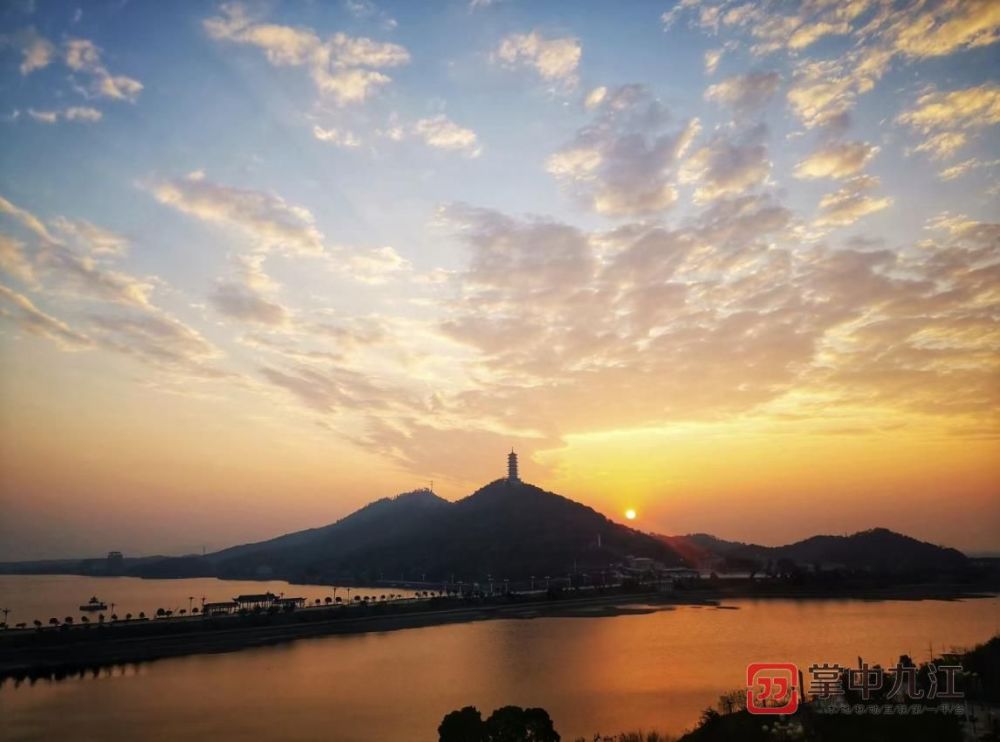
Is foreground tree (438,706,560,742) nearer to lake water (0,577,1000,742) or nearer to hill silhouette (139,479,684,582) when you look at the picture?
lake water (0,577,1000,742)

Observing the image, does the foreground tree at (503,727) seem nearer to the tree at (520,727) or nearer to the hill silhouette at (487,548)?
the tree at (520,727)

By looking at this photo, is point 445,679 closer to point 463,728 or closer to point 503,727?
point 463,728

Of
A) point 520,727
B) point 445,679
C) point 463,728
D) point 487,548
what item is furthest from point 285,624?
point 487,548

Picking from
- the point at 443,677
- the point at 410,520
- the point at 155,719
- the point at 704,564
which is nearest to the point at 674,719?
the point at 443,677

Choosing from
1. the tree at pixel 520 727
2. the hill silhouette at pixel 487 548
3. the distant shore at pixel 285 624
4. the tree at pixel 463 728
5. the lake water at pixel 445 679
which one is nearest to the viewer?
the tree at pixel 520 727

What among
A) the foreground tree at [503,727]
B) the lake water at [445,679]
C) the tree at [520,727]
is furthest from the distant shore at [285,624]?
the tree at [520,727]

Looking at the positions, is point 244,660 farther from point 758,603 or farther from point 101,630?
point 758,603
